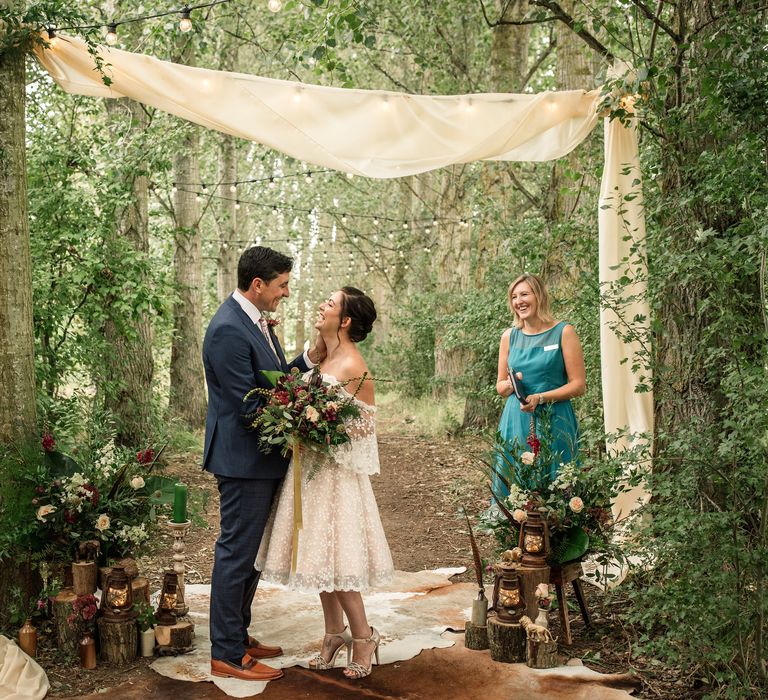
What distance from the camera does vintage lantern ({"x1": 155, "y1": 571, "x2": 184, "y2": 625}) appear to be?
457 cm

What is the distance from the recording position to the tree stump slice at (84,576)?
445cm

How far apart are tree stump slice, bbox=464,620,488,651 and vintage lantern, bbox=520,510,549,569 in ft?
1.46

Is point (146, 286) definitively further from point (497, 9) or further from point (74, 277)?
point (497, 9)

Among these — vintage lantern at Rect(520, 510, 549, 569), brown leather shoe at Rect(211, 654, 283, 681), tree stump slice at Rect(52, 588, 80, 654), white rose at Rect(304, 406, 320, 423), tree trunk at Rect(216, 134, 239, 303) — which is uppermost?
tree trunk at Rect(216, 134, 239, 303)

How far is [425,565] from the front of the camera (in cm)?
654

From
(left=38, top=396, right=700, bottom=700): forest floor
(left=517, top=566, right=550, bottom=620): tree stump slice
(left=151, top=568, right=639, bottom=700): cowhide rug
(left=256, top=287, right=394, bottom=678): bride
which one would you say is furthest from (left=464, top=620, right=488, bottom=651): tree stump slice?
(left=256, top=287, right=394, bottom=678): bride

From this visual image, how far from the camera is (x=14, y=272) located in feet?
15.5

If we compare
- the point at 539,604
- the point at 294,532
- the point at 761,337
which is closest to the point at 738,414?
the point at 761,337

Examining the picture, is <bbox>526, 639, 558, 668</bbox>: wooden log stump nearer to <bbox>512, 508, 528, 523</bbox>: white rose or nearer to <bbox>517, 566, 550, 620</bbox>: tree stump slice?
<bbox>517, 566, 550, 620</bbox>: tree stump slice

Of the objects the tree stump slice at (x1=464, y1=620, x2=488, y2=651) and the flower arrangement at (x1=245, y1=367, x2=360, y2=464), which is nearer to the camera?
the flower arrangement at (x1=245, y1=367, x2=360, y2=464)

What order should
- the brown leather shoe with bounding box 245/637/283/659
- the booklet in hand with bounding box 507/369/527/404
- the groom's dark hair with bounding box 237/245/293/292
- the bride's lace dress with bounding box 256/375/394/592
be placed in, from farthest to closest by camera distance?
the booklet in hand with bounding box 507/369/527/404 < the brown leather shoe with bounding box 245/637/283/659 < the groom's dark hair with bounding box 237/245/293/292 < the bride's lace dress with bounding box 256/375/394/592

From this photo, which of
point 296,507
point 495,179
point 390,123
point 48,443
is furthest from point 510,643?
point 495,179

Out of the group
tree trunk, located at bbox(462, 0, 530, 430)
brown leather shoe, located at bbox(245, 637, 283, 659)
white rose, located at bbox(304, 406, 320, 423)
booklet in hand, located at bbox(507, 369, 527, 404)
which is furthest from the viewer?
tree trunk, located at bbox(462, 0, 530, 430)

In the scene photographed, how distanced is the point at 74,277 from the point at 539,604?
4969 millimetres
